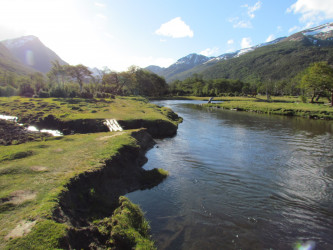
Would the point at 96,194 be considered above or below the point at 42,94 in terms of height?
below

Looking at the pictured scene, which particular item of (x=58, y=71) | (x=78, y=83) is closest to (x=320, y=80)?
(x=78, y=83)

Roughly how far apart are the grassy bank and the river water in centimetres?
304

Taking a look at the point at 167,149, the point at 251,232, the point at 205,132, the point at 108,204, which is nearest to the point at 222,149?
the point at 167,149

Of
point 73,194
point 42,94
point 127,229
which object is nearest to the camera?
point 127,229

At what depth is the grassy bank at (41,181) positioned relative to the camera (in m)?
7.36

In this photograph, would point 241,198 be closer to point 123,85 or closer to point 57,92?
point 57,92

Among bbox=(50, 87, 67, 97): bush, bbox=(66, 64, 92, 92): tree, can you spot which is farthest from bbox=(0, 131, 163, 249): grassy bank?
bbox=(66, 64, 92, 92): tree

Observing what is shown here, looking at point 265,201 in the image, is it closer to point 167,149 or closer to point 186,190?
point 186,190

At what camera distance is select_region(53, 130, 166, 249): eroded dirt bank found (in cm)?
856

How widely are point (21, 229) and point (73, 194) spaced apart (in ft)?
12.1

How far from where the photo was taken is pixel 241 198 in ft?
46.3

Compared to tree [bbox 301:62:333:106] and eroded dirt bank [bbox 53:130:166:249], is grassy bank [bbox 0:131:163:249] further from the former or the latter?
tree [bbox 301:62:333:106]

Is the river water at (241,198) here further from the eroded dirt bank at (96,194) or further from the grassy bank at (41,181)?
the grassy bank at (41,181)

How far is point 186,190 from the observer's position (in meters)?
15.1
